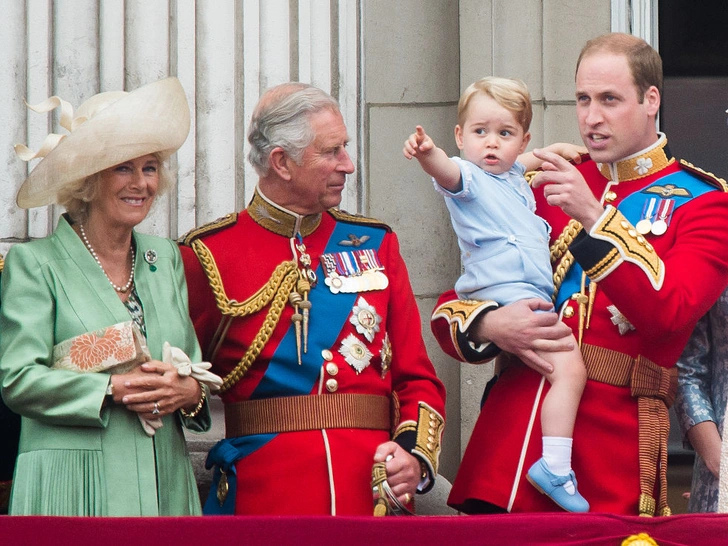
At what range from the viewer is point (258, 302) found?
153 inches

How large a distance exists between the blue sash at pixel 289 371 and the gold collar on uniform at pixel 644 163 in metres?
0.82

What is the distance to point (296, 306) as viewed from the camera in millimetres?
Result: 3893

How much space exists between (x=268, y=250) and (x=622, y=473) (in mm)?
1146

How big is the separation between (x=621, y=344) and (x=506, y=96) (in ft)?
2.48

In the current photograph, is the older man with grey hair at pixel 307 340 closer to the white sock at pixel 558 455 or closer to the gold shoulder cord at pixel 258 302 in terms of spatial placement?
the gold shoulder cord at pixel 258 302

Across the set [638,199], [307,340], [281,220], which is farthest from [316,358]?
[638,199]

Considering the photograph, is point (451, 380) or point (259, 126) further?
point (451, 380)

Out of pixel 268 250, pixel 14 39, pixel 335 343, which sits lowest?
pixel 335 343

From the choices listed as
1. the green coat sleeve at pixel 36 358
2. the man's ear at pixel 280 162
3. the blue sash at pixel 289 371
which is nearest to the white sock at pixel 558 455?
the blue sash at pixel 289 371

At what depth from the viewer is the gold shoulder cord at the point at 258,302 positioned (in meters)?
3.86

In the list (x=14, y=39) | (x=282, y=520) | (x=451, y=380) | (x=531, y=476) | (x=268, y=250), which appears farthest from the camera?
(x=451, y=380)

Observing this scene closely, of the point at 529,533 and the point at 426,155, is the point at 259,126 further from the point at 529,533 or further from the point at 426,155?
the point at 529,533

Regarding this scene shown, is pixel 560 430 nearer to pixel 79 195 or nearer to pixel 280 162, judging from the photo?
pixel 280 162

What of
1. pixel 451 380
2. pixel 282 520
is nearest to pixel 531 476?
pixel 282 520
